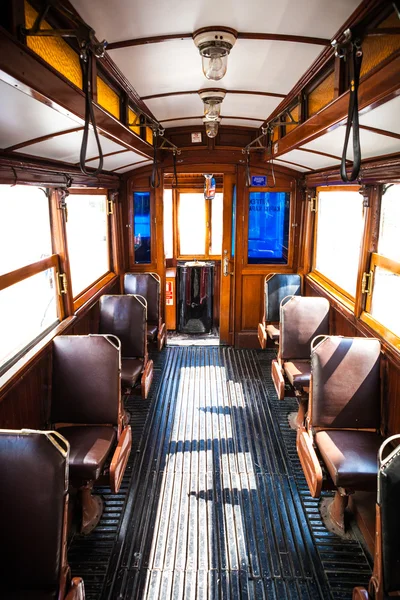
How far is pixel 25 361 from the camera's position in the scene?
111 inches

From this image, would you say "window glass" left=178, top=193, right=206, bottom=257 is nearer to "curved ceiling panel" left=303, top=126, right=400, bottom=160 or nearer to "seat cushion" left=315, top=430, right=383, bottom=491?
"curved ceiling panel" left=303, top=126, right=400, bottom=160

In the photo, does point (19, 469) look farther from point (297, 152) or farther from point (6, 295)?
point (297, 152)

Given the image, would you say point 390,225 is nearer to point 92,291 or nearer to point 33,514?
point 92,291

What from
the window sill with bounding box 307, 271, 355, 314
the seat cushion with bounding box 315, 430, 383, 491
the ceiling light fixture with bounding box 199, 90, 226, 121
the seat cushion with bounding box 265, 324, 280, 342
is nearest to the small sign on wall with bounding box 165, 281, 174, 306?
the seat cushion with bounding box 265, 324, 280, 342

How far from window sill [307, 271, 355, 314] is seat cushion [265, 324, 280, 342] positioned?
732 millimetres

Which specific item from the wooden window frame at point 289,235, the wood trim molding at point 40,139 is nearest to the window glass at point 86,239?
the wood trim molding at point 40,139

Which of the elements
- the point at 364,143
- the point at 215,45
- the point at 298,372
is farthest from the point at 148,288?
the point at 215,45

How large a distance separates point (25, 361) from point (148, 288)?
9.02ft

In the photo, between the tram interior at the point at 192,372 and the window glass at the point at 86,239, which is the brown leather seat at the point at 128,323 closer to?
the tram interior at the point at 192,372

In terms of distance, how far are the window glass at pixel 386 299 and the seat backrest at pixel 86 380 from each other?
2045 mm

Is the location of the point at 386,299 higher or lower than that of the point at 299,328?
higher

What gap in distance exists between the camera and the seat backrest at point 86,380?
2980 mm

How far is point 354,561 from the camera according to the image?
2.60 metres

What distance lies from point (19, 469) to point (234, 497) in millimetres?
1769
